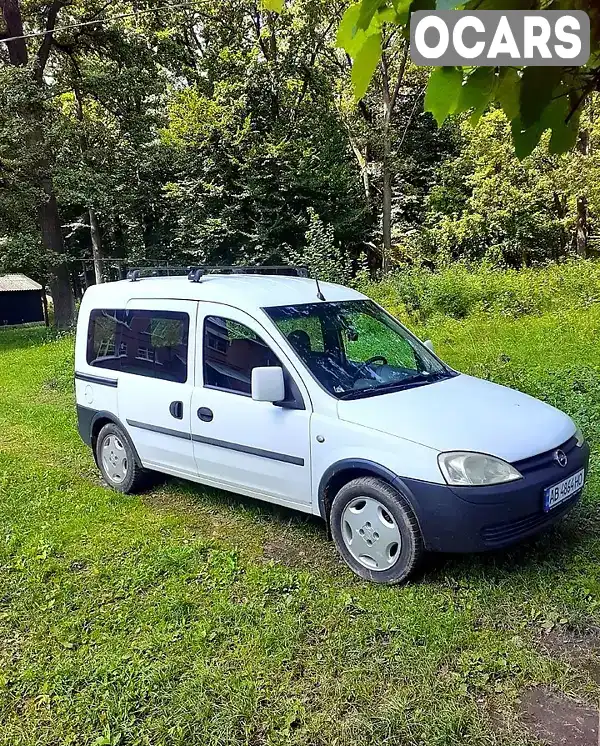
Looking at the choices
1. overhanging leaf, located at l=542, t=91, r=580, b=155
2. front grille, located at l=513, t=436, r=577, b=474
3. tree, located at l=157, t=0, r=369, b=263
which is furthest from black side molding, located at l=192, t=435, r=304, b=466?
tree, located at l=157, t=0, r=369, b=263

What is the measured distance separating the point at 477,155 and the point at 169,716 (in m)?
22.0

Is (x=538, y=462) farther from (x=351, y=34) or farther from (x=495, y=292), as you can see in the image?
(x=495, y=292)

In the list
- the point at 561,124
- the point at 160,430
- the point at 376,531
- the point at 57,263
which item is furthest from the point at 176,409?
the point at 57,263

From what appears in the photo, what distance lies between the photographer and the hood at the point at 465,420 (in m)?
3.65

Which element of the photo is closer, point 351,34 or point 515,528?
point 351,34

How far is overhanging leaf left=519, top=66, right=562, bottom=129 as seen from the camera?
46.8 inches

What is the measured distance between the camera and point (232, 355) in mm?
4684

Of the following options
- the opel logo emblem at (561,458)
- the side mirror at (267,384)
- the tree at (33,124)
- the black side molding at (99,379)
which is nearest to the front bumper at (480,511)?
the opel logo emblem at (561,458)

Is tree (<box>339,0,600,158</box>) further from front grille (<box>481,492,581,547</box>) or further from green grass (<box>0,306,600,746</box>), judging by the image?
front grille (<box>481,492,581,547</box>)

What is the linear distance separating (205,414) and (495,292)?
35.0 feet

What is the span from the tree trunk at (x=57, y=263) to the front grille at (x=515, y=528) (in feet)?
60.2

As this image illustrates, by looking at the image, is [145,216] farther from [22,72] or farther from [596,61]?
[596,61]

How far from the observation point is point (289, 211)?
69.4 ft

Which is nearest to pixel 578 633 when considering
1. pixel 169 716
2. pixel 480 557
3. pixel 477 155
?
pixel 480 557
